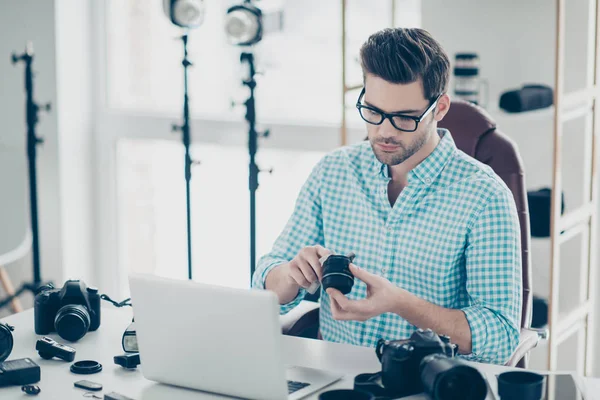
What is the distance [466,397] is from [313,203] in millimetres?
839

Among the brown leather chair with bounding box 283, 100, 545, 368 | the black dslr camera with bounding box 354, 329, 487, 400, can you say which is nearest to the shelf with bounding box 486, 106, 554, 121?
the brown leather chair with bounding box 283, 100, 545, 368

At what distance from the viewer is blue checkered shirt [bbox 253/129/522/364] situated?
1772mm

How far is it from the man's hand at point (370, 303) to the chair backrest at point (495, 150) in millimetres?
483

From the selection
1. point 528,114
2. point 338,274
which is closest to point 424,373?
point 338,274

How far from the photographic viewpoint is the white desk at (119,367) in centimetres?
147

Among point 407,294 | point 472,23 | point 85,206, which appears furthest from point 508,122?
point 85,206

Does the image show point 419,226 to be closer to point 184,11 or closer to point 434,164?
point 434,164

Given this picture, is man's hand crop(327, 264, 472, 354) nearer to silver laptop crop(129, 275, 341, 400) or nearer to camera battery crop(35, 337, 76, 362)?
silver laptop crop(129, 275, 341, 400)

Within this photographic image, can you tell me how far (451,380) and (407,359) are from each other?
89 mm

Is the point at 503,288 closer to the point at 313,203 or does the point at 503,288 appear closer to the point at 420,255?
the point at 420,255

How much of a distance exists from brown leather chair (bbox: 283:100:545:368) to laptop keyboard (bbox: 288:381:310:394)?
430 mm

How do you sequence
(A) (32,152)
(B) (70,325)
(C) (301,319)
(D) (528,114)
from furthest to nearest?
(A) (32,152), (D) (528,114), (C) (301,319), (B) (70,325)

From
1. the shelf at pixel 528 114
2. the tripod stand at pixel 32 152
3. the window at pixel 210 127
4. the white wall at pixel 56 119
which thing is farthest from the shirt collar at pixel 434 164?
the white wall at pixel 56 119

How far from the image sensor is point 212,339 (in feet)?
4.46
